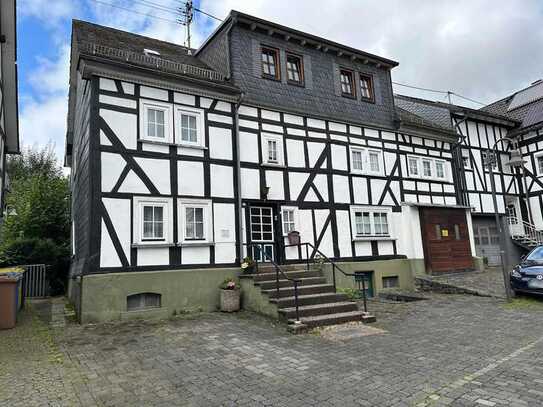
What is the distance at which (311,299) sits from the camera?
32.2ft

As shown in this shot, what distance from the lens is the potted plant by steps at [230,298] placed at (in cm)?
1070

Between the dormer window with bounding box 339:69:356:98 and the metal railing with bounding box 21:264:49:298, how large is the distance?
45.6 feet

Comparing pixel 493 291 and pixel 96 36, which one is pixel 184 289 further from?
pixel 493 291

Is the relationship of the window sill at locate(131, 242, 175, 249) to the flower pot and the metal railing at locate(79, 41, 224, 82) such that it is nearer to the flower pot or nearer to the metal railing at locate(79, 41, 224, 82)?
the flower pot

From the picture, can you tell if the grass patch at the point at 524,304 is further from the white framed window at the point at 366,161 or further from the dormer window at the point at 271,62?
the dormer window at the point at 271,62

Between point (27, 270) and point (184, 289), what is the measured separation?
879cm

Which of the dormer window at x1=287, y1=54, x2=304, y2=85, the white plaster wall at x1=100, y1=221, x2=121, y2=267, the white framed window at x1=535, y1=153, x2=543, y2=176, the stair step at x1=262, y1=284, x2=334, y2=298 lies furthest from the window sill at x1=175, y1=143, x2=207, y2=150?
the white framed window at x1=535, y1=153, x2=543, y2=176

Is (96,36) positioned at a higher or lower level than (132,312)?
higher

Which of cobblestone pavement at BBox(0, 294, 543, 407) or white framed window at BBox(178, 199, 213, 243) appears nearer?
cobblestone pavement at BBox(0, 294, 543, 407)

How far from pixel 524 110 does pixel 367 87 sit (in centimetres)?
1235

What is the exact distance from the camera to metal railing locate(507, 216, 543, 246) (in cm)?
2039

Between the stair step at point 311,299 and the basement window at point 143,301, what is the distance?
10.1 ft

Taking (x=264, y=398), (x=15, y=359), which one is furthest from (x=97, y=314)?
(x=264, y=398)

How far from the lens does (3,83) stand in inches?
560
